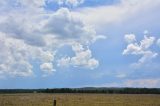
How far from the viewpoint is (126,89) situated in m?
166

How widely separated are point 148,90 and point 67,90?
32.4 meters

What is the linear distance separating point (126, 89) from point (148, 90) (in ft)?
39.0

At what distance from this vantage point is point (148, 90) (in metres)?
157

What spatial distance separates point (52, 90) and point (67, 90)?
615cm

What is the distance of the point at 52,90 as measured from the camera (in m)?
162

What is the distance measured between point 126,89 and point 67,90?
25038 millimetres

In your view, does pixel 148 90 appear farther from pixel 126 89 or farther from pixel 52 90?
pixel 52 90

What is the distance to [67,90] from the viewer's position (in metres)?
161

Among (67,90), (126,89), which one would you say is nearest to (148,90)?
(126,89)

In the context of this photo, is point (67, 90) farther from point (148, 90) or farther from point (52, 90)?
point (148, 90)

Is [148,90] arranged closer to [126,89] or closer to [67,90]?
[126,89]

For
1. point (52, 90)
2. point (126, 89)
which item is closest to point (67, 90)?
point (52, 90)
